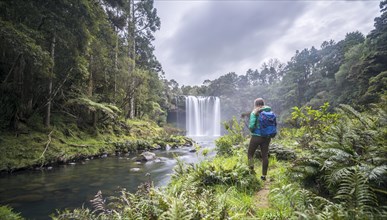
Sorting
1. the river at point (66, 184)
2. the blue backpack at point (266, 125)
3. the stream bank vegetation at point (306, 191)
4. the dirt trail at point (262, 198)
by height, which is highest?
the blue backpack at point (266, 125)

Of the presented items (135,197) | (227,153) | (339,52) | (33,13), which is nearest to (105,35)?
(33,13)

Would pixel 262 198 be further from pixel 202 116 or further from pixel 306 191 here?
pixel 202 116

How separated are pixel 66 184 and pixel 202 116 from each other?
40.0m

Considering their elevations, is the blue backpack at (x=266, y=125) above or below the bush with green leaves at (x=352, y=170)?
above

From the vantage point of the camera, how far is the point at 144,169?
34.9 ft

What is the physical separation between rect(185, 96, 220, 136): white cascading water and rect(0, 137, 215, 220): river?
1340 inches

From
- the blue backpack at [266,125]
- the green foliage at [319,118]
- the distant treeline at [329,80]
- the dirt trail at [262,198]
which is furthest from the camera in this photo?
the distant treeline at [329,80]

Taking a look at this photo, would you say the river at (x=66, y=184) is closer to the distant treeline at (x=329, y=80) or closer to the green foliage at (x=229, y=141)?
the green foliage at (x=229, y=141)

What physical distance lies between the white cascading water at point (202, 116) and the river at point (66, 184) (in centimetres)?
3403

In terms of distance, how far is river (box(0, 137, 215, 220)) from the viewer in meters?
6.03

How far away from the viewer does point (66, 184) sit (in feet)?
25.7

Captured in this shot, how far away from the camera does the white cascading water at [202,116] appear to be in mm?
45656

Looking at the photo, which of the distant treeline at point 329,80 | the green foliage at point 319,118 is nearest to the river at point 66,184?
the green foliage at point 319,118

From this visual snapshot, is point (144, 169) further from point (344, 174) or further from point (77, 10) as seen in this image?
point (344, 174)
